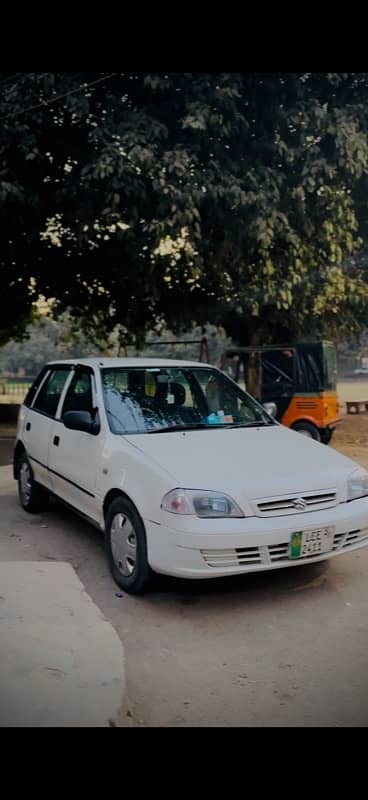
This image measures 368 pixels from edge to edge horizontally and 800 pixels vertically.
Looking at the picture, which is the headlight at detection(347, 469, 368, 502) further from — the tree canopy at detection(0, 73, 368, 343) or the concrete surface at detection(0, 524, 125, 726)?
the tree canopy at detection(0, 73, 368, 343)

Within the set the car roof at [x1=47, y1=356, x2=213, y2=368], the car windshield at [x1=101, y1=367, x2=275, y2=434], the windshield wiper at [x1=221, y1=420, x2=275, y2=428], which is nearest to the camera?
the car windshield at [x1=101, y1=367, x2=275, y2=434]

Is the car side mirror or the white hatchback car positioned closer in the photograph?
the white hatchback car

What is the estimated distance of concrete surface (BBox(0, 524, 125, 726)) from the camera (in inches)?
109

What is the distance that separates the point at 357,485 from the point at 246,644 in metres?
1.44

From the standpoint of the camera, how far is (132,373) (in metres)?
5.38

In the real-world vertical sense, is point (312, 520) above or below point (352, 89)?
below

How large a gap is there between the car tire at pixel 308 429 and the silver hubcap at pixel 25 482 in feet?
19.0

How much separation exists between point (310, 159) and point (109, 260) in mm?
4731

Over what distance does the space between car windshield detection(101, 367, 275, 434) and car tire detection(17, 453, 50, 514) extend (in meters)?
1.67

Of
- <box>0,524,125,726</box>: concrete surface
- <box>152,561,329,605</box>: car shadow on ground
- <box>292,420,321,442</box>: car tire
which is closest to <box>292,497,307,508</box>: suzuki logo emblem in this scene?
<box>152,561,329,605</box>: car shadow on ground

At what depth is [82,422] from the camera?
189 inches
